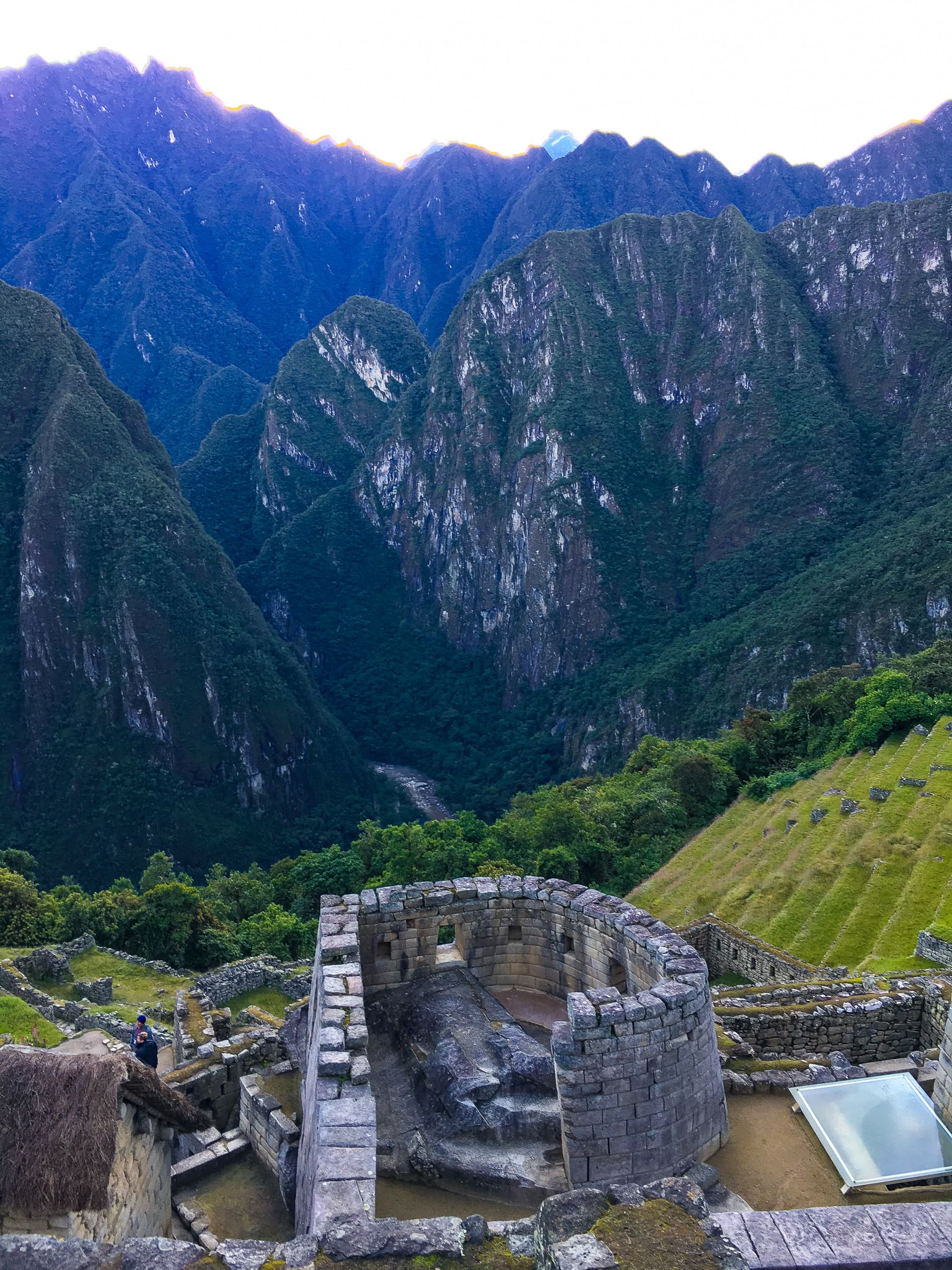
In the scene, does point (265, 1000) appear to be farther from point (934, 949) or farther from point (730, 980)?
point (934, 949)

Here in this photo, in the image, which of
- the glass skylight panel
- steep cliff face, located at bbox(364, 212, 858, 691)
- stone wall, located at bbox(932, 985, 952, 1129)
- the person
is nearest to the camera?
the glass skylight panel

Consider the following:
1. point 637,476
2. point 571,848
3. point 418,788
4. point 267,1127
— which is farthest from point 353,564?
point 267,1127

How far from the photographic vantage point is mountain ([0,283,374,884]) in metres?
87.8

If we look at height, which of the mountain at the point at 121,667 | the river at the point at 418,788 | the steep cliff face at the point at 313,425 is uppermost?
the steep cliff face at the point at 313,425

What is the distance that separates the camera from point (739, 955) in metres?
19.1

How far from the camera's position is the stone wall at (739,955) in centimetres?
1711

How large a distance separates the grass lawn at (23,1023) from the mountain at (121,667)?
2745 inches

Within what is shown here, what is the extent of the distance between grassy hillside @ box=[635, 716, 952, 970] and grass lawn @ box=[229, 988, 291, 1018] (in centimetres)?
1212

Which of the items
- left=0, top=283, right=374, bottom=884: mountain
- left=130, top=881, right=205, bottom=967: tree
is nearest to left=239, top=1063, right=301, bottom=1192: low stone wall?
left=130, top=881, right=205, bottom=967: tree

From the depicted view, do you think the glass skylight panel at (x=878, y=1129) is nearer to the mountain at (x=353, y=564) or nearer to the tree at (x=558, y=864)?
the tree at (x=558, y=864)

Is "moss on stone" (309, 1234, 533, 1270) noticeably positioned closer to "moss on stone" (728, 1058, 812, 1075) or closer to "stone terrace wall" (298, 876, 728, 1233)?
"stone terrace wall" (298, 876, 728, 1233)

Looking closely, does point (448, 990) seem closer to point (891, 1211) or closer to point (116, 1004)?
point (891, 1211)

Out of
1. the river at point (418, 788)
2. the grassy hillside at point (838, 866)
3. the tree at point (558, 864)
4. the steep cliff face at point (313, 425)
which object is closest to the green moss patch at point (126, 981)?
the tree at point (558, 864)

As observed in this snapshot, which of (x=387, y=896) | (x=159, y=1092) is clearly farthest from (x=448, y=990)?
(x=159, y=1092)
